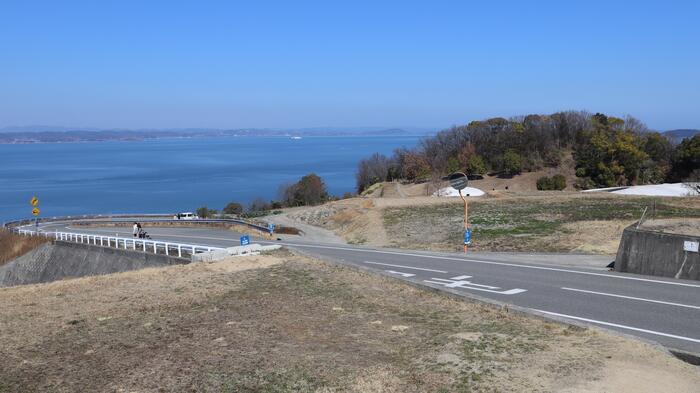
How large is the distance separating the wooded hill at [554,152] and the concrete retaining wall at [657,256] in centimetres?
4797

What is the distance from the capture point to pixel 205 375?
28.1 feet

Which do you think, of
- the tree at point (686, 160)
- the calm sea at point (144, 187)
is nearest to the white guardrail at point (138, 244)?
the tree at point (686, 160)

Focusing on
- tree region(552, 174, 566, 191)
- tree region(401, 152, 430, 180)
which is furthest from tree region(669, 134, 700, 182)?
tree region(401, 152, 430, 180)

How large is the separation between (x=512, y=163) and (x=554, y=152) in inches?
345

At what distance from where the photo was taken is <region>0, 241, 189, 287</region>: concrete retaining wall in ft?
87.7

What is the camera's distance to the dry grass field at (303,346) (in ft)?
26.9

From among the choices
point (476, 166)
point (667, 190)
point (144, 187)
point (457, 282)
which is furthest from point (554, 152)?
point (144, 187)

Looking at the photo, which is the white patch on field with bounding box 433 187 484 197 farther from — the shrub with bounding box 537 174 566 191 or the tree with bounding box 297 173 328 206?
the tree with bounding box 297 173 328 206

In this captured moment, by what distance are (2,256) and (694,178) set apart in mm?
56373

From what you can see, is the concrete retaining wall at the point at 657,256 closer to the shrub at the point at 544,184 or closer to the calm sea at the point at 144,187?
the shrub at the point at 544,184

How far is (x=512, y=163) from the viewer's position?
7525cm

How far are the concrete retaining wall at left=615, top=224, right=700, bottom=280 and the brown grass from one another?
31.3 meters

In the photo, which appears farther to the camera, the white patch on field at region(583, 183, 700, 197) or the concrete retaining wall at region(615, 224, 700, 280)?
the white patch on field at region(583, 183, 700, 197)

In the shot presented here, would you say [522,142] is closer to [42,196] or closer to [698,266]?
[698,266]
